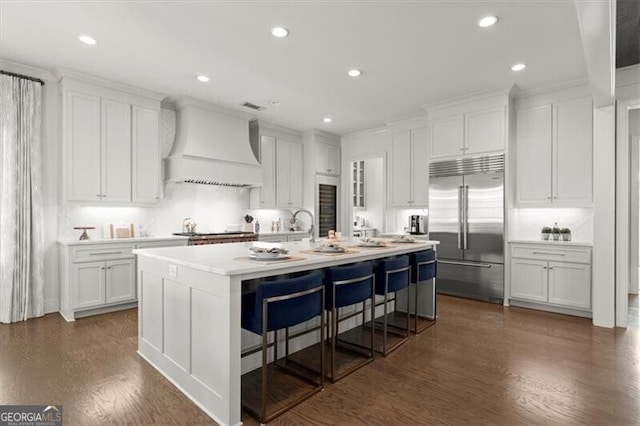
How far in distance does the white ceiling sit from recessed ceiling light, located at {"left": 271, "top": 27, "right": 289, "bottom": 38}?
7 centimetres

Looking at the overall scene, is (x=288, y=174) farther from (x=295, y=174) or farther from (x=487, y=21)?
(x=487, y=21)

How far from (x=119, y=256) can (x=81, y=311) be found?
2.40 feet

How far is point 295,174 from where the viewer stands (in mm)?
6840

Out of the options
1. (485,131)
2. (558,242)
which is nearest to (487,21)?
(485,131)

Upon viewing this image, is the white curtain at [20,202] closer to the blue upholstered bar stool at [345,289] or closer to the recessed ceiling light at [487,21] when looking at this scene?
the blue upholstered bar stool at [345,289]

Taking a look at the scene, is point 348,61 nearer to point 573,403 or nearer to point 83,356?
point 573,403

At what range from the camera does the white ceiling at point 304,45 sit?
113 inches

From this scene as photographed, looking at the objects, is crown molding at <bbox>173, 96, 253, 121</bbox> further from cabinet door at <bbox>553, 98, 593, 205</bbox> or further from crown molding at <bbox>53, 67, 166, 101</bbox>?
cabinet door at <bbox>553, 98, 593, 205</bbox>

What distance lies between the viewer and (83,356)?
9.75ft

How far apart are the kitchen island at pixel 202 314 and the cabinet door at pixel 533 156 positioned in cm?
311

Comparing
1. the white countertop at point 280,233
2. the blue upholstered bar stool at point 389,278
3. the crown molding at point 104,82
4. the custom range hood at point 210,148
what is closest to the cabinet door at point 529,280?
the blue upholstered bar stool at point 389,278

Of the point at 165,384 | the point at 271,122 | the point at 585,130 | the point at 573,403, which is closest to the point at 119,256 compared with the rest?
the point at 165,384

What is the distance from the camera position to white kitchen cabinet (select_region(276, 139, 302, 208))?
654 centimetres

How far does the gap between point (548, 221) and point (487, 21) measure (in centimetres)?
309
